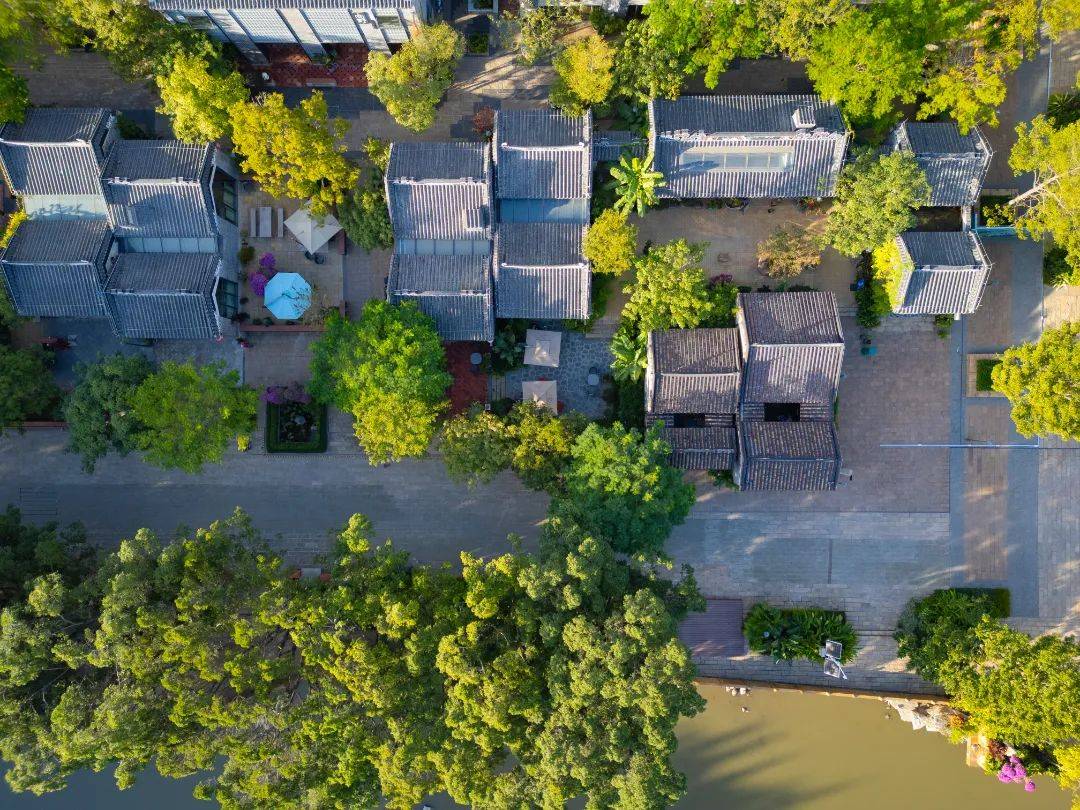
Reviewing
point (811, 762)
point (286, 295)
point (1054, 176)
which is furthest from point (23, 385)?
point (1054, 176)

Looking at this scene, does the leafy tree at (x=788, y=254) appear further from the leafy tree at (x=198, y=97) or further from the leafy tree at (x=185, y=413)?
the leafy tree at (x=185, y=413)

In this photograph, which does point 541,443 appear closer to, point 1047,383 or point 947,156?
point 1047,383

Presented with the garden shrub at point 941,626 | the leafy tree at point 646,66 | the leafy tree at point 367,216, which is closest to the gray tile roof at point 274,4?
the leafy tree at point 367,216

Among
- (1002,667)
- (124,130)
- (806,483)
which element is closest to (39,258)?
(124,130)

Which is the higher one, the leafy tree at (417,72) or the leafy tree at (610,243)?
the leafy tree at (417,72)

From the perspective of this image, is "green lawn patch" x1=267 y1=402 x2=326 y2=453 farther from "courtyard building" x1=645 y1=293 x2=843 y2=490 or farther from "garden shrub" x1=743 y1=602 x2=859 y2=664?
"garden shrub" x1=743 y1=602 x2=859 y2=664

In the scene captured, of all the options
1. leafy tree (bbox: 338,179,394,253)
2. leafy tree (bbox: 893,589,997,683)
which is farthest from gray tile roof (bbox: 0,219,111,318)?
leafy tree (bbox: 893,589,997,683)

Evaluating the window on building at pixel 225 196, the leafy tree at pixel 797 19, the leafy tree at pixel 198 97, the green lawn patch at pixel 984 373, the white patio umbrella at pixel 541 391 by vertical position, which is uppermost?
the leafy tree at pixel 797 19
